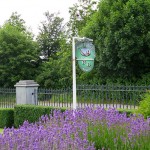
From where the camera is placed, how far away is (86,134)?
5004 millimetres

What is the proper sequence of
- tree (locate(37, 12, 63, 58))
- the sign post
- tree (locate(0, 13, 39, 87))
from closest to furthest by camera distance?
the sign post → tree (locate(0, 13, 39, 87)) → tree (locate(37, 12, 63, 58))

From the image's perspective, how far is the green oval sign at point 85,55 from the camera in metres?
9.50

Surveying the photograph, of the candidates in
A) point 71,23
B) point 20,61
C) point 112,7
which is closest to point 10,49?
point 20,61

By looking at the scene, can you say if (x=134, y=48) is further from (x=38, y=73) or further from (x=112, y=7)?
(x=38, y=73)

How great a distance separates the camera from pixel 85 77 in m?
19.8

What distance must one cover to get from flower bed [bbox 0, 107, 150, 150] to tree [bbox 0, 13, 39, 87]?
18661 mm

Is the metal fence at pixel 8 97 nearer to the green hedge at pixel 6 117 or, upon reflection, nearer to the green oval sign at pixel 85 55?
the green hedge at pixel 6 117

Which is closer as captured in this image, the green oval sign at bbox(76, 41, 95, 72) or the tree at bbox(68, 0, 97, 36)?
the green oval sign at bbox(76, 41, 95, 72)

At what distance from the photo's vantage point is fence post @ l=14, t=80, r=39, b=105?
480 inches

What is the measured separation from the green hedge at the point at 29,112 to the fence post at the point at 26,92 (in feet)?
2.51

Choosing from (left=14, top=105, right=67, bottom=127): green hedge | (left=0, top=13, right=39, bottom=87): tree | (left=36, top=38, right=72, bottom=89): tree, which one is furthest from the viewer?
(left=0, top=13, right=39, bottom=87): tree

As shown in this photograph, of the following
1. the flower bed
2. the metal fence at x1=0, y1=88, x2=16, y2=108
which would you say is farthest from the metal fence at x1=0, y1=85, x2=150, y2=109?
the flower bed

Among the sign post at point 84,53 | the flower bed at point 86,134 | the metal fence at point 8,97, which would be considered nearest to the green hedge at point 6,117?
the metal fence at point 8,97

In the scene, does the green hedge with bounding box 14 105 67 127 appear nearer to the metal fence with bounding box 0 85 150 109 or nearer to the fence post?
the fence post
